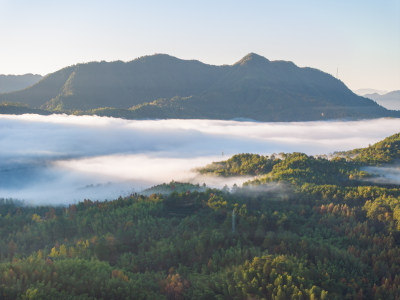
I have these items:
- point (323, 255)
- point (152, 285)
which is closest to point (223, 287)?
point (152, 285)

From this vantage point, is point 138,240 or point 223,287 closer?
point 223,287

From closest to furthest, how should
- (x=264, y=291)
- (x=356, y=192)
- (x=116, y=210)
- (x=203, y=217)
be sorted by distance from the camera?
(x=264, y=291)
(x=203, y=217)
(x=116, y=210)
(x=356, y=192)

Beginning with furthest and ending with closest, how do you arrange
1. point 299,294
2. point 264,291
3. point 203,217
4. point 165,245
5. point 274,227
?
point 203,217 → point 274,227 → point 165,245 → point 264,291 → point 299,294

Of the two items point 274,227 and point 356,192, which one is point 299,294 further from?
point 356,192

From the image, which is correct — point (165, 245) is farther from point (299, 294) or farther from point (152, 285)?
point (299, 294)

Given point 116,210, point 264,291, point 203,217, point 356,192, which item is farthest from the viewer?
point 356,192

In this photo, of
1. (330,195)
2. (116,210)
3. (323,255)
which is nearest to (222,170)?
(330,195)

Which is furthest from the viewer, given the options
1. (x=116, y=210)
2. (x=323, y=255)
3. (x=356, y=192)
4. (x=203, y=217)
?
(x=356, y=192)
